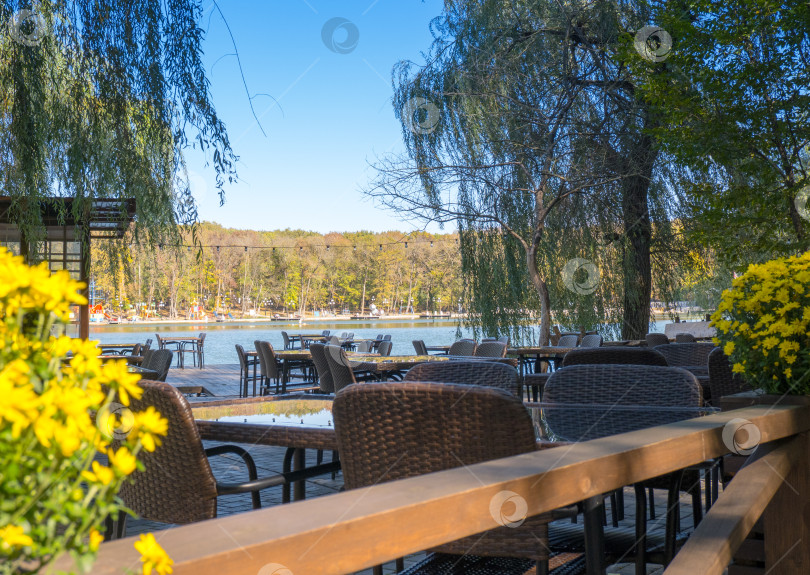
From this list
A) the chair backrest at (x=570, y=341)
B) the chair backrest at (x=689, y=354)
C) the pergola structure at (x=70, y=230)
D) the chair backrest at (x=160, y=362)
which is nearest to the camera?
the chair backrest at (x=689, y=354)

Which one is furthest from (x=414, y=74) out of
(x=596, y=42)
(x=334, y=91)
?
(x=334, y=91)

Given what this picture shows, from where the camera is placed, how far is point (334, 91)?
6719 mm

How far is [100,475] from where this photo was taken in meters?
0.45

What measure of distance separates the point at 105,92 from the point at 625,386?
3194mm

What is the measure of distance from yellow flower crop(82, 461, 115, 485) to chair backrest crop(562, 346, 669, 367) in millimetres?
3496

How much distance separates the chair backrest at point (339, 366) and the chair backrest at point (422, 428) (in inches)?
163

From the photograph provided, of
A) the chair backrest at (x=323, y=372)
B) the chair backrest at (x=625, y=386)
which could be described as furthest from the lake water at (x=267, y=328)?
the chair backrest at (x=625, y=386)

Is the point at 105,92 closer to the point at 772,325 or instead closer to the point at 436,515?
the point at 772,325

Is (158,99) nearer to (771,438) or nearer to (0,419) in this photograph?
(771,438)

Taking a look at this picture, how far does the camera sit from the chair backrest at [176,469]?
200 cm

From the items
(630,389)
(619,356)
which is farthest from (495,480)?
(619,356)

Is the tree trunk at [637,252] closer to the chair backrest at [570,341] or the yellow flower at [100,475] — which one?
the chair backrest at [570,341]

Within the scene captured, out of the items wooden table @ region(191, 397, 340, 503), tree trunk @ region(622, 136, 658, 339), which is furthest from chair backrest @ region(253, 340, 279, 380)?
wooden table @ region(191, 397, 340, 503)

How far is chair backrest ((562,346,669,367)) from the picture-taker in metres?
3.74
